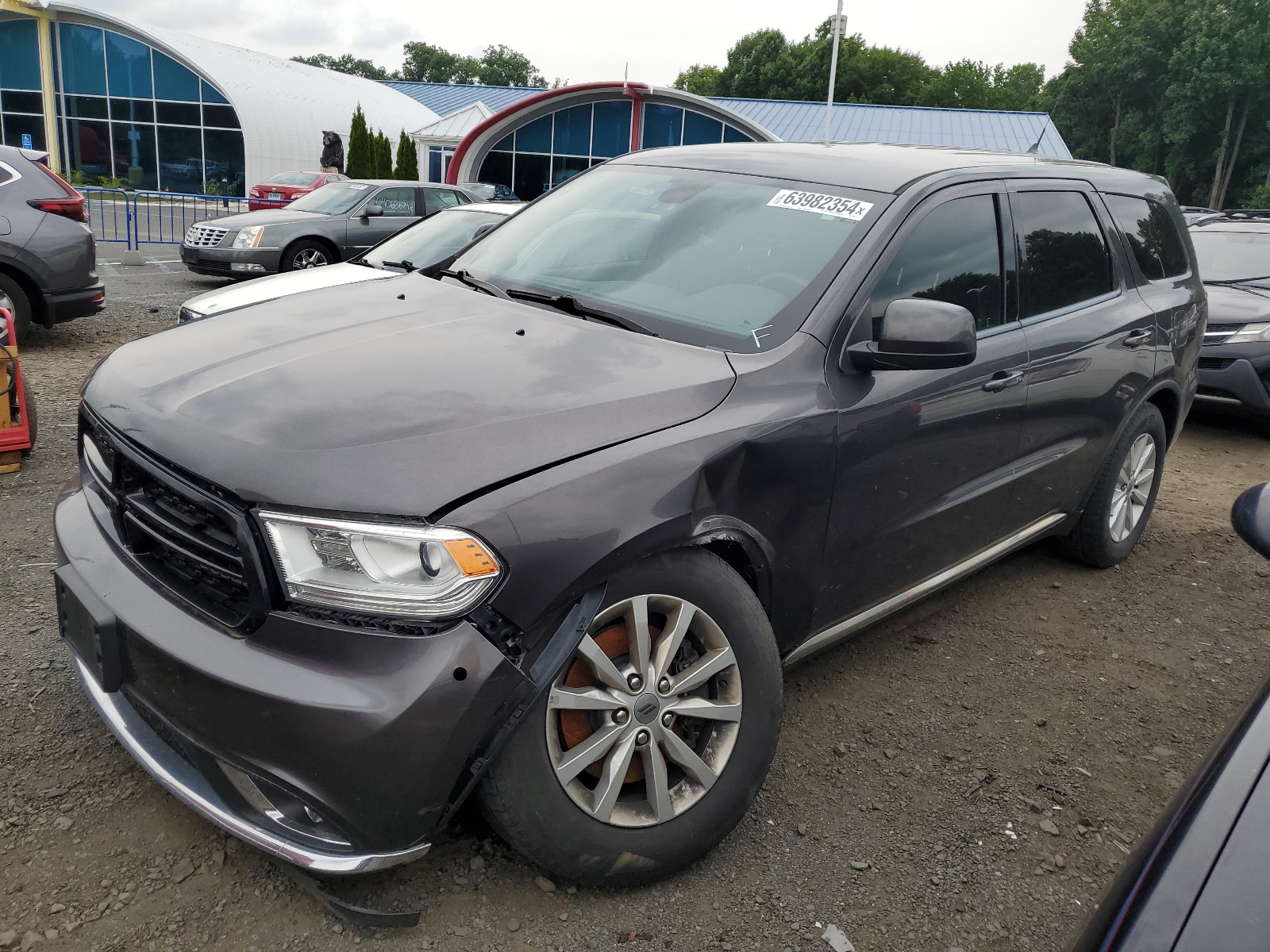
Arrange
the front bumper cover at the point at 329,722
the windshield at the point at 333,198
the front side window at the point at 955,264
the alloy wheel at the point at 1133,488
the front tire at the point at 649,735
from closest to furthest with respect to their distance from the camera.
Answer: the front bumper cover at the point at 329,722, the front tire at the point at 649,735, the front side window at the point at 955,264, the alloy wheel at the point at 1133,488, the windshield at the point at 333,198

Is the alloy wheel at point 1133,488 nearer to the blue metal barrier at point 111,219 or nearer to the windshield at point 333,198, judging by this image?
the windshield at point 333,198

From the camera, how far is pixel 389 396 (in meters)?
2.27

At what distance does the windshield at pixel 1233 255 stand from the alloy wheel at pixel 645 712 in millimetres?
8098

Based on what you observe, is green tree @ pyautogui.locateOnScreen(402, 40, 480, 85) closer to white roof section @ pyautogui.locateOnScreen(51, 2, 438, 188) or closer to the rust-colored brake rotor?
white roof section @ pyautogui.locateOnScreen(51, 2, 438, 188)

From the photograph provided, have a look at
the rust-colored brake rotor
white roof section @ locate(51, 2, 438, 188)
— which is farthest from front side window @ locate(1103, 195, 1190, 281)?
white roof section @ locate(51, 2, 438, 188)

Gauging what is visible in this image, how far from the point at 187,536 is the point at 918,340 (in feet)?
6.12

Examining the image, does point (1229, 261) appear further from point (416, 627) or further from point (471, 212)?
point (416, 627)

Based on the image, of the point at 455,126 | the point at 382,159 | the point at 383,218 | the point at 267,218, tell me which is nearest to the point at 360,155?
the point at 382,159

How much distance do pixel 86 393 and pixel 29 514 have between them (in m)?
2.19

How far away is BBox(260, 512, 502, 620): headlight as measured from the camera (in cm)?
192

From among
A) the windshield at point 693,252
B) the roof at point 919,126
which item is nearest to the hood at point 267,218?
the windshield at point 693,252

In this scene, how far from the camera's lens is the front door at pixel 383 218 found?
43.1ft

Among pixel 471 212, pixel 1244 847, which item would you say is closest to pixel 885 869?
pixel 1244 847

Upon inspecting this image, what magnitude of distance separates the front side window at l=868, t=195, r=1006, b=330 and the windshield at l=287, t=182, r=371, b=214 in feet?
37.9
